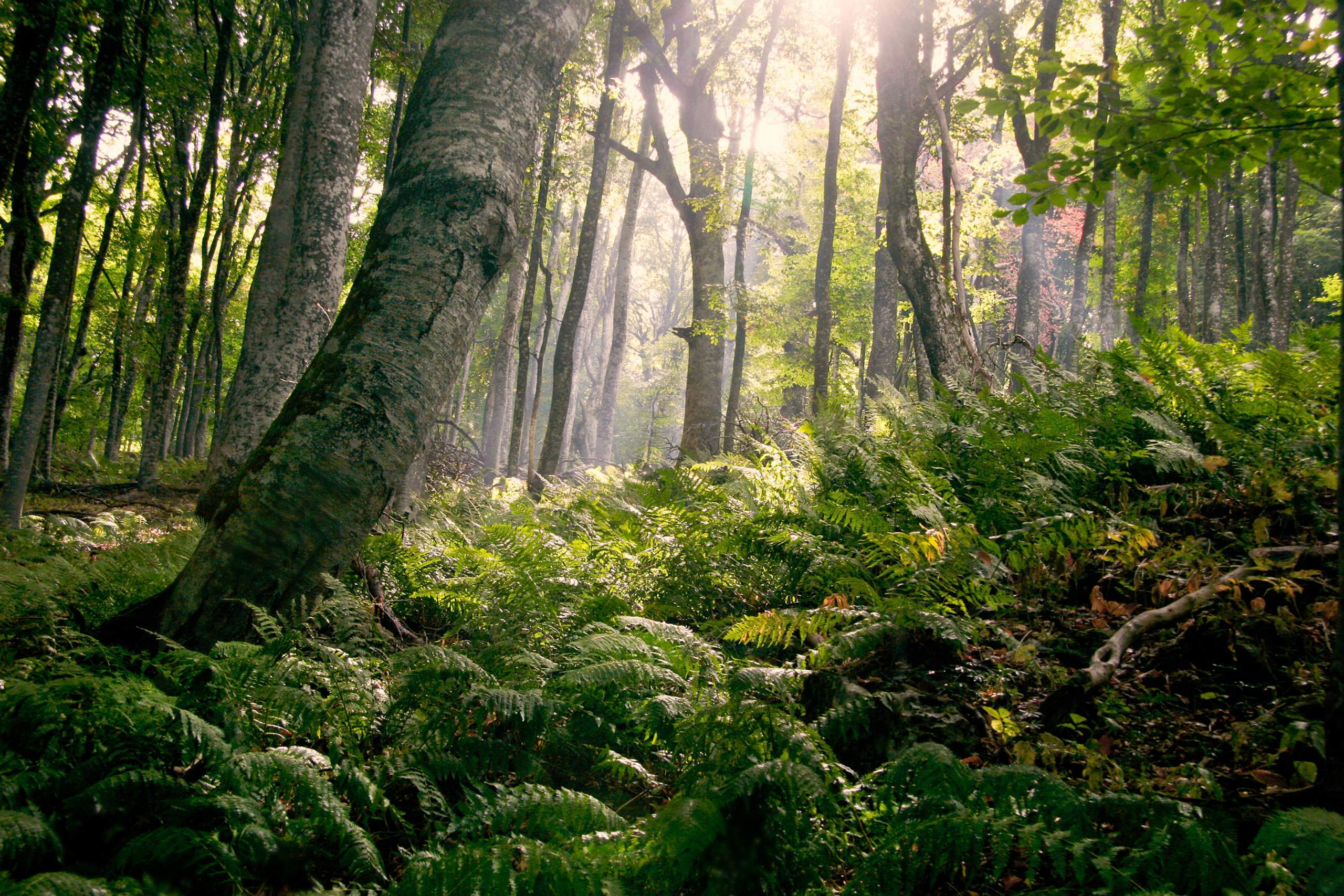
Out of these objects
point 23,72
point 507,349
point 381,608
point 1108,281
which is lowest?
point 381,608

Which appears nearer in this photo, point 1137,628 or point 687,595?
point 1137,628

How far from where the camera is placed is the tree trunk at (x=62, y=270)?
20.8 feet

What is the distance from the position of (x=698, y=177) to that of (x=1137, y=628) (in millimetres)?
11477

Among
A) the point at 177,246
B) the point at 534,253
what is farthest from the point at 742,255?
the point at 177,246

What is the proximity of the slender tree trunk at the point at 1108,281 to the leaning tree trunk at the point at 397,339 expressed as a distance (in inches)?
579

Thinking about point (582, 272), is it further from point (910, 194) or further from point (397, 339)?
point (397, 339)

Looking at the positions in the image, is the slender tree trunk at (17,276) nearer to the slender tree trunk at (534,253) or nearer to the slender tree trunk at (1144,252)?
the slender tree trunk at (534,253)

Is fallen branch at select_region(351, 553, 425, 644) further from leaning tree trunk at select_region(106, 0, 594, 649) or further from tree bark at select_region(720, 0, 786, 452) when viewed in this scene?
tree bark at select_region(720, 0, 786, 452)

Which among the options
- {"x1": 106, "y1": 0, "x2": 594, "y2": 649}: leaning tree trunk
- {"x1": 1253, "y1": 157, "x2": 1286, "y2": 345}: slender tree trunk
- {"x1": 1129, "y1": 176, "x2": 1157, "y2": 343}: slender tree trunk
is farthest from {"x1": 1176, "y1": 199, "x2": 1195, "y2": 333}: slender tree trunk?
{"x1": 106, "y1": 0, "x2": 594, "y2": 649}: leaning tree trunk

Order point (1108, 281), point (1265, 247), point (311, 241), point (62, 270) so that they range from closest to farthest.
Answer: point (311, 241), point (62, 270), point (1265, 247), point (1108, 281)

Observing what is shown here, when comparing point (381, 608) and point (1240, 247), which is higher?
point (1240, 247)

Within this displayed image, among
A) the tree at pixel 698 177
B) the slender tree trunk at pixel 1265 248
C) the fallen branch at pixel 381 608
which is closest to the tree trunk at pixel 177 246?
the tree at pixel 698 177

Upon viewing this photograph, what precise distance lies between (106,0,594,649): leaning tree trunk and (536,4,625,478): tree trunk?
762 centimetres

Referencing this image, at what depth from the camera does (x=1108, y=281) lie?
48.8 ft
